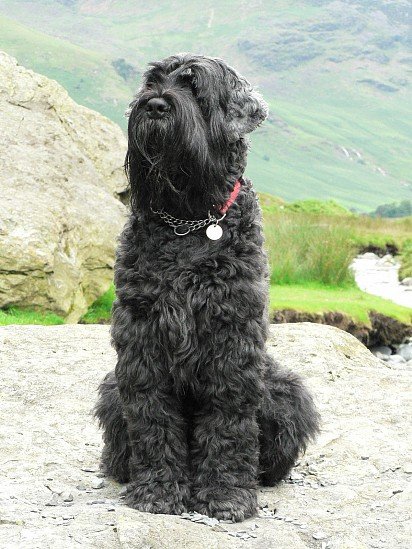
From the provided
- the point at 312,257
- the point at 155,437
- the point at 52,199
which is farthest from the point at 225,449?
the point at 312,257

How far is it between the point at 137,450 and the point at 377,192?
457 feet

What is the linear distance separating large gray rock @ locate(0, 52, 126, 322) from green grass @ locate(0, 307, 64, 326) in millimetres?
102

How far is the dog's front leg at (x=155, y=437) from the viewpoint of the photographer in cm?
504

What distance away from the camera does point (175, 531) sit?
4.66 meters

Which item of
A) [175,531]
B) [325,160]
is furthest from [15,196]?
[325,160]

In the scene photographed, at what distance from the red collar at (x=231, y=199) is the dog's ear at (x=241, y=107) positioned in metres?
0.34

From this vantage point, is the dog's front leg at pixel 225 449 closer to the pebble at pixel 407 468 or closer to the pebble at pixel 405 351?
the pebble at pixel 407 468

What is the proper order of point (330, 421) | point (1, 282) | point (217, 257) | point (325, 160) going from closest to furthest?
point (217, 257), point (330, 421), point (1, 282), point (325, 160)

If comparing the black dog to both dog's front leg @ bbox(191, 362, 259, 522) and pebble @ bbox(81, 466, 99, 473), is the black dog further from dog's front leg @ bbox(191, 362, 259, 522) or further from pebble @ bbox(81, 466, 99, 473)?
pebble @ bbox(81, 466, 99, 473)

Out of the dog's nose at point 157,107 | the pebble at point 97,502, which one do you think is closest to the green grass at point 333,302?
the pebble at point 97,502

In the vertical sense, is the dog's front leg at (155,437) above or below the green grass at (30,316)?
above

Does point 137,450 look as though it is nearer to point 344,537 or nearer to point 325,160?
point 344,537

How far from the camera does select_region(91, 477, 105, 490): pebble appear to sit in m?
5.74

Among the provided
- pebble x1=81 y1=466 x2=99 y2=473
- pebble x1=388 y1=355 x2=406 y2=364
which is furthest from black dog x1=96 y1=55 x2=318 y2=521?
pebble x1=388 y1=355 x2=406 y2=364
